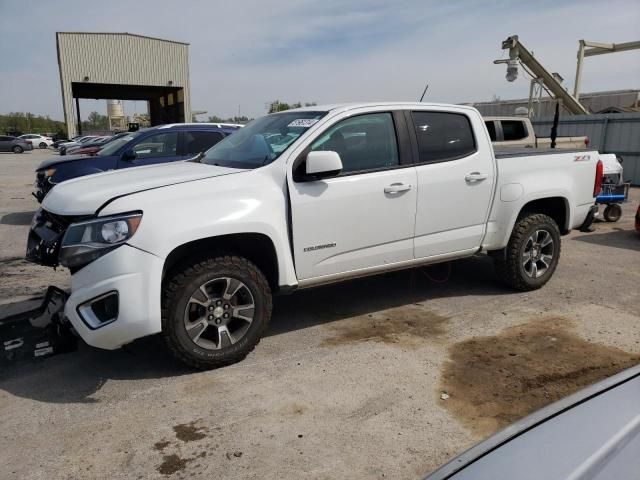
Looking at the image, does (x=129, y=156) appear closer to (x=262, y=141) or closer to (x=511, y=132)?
(x=262, y=141)

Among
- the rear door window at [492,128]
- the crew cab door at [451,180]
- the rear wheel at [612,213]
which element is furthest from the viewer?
the rear door window at [492,128]

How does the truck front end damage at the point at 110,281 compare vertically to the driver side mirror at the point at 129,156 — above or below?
below

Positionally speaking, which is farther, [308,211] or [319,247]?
[319,247]

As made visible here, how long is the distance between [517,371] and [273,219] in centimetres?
207

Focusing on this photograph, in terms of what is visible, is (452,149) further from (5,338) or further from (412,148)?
(5,338)

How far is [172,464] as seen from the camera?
2703 millimetres

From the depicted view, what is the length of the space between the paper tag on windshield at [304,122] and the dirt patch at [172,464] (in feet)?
8.35

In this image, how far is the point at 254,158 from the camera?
162 inches

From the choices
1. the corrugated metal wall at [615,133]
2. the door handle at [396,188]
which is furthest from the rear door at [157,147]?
the corrugated metal wall at [615,133]

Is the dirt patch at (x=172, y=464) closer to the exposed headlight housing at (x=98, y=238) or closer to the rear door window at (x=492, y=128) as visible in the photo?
the exposed headlight housing at (x=98, y=238)

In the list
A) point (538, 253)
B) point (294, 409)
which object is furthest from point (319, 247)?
point (538, 253)

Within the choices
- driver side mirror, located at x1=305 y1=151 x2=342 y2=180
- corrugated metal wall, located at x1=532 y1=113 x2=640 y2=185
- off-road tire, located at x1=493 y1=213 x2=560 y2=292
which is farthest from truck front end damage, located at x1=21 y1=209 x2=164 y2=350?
corrugated metal wall, located at x1=532 y1=113 x2=640 y2=185

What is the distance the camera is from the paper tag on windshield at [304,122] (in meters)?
4.09

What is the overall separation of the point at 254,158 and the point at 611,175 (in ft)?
26.8
